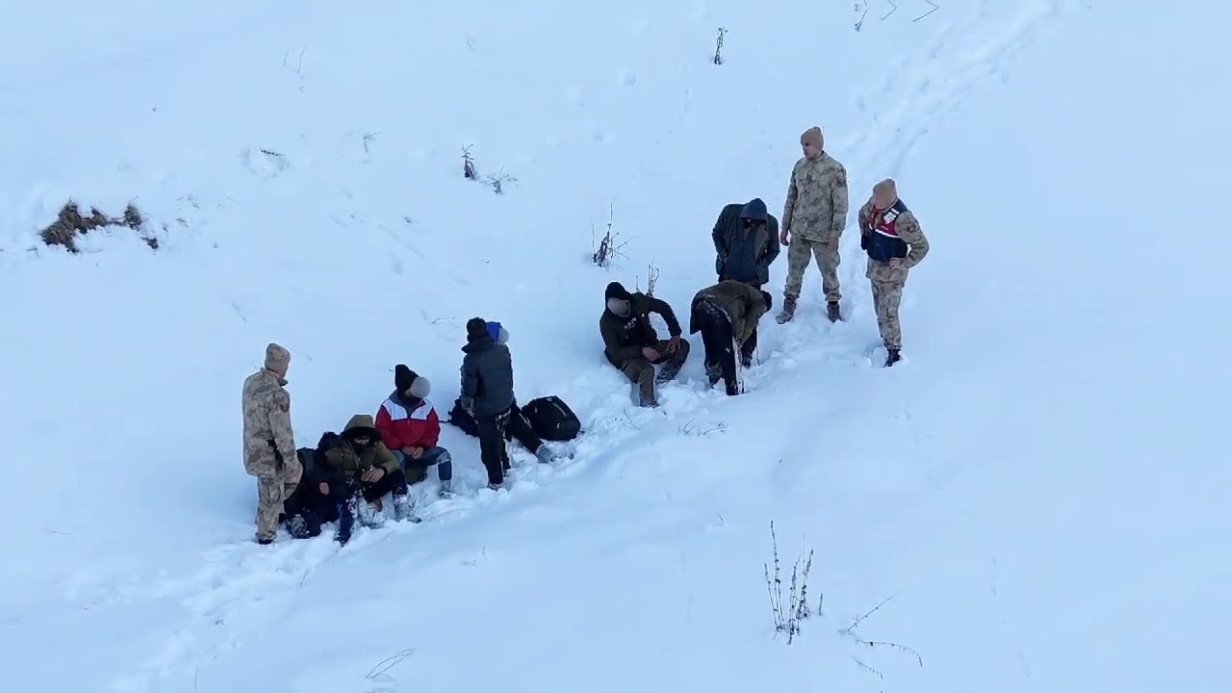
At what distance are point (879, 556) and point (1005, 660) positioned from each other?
108 cm

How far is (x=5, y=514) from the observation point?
7.67 m

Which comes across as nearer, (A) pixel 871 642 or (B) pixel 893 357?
(A) pixel 871 642

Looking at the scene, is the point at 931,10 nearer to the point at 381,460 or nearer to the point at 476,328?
the point at 476,328

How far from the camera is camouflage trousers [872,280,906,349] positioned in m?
9.35

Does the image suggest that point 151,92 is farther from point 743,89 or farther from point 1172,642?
point 1172,642

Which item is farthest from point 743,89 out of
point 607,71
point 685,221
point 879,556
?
point 879,556

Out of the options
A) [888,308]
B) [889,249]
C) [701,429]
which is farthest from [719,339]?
[889,249]

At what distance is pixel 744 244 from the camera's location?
1009 cm

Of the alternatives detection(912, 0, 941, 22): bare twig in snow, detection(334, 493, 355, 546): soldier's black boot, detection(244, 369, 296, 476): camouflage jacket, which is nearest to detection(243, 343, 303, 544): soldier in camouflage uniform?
detection(244, 369, 296, 476): camouflage jacket

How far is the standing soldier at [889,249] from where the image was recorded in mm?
9031

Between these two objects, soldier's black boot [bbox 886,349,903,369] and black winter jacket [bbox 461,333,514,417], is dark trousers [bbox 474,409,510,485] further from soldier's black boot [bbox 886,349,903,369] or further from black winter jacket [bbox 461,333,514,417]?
soldier's black boot [bbox 886,349,903,369]

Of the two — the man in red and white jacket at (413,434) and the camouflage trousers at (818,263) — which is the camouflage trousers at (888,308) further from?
the man in red and white jacket at (413,434)

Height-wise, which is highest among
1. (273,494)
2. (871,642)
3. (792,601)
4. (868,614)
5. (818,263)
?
(818,263)

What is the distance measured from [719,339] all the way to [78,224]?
545cm
